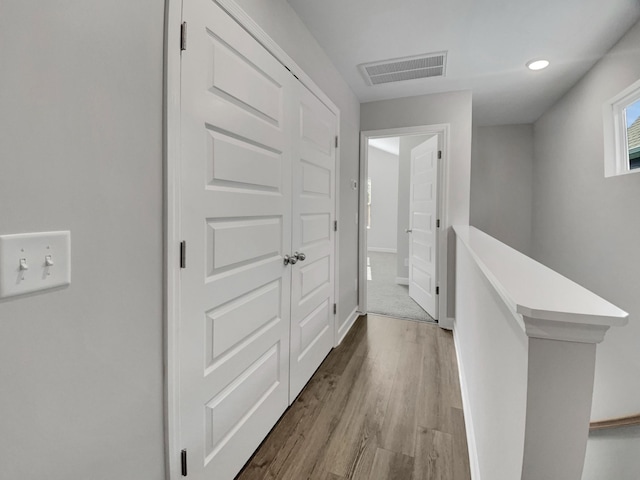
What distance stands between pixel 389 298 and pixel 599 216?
2.37 m

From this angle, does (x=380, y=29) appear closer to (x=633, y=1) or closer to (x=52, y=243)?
(x=633, y=1)

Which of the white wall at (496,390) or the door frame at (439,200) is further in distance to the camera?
the door frame at (439,200)

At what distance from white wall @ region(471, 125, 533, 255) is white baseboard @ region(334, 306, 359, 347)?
2633 mm

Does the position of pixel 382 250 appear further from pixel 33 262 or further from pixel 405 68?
pixel 33 262

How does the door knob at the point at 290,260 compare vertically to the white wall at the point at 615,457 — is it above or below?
above

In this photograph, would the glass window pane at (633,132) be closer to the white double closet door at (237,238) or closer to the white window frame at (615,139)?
the white window frame at (615,139)

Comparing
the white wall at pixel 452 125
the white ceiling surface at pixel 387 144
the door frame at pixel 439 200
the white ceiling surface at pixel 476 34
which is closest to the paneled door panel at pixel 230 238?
the white ceiling surface at pixel 476 34

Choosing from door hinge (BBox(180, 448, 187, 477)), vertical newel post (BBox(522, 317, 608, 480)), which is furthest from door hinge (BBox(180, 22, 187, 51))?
door hinge (BBox(180, 448, 187, 477))

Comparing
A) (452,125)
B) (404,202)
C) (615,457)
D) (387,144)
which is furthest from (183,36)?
(387,144)

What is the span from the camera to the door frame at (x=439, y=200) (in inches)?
125

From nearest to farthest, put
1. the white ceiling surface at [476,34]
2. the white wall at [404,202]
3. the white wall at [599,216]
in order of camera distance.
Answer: the white ceiling surface at [476,34]
the white wall at [599,216]
the white wall at [404,202]

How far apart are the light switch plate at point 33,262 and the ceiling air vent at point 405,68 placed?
2.55 m

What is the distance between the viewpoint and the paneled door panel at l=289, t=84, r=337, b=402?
1897 millimetres

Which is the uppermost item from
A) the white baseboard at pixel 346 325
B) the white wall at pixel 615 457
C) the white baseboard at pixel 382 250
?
the white baseboard at pixel 382 250
